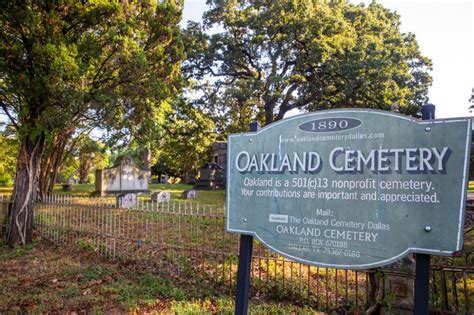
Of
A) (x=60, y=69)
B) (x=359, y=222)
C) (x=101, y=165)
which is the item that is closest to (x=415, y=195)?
(x=359, y=222)

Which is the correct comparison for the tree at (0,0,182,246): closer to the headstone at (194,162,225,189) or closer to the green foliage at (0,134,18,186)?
the green foliage at (0,134,18,186)

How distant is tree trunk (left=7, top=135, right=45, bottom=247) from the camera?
7.46 metres

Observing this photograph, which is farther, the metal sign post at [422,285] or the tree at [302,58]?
the tree at [302,58]

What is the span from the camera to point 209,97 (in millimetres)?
19219

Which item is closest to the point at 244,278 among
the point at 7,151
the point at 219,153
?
the point at 7,151

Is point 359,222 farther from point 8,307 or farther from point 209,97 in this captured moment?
point 209,97

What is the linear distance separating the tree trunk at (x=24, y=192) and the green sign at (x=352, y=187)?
6.22m

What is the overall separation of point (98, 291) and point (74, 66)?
13.3 feet

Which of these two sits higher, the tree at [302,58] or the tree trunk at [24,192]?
the tree at [302,58]

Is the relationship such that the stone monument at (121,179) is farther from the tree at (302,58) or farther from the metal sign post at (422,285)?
the metal sign post at (422,285)

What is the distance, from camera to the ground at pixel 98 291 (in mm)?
4309

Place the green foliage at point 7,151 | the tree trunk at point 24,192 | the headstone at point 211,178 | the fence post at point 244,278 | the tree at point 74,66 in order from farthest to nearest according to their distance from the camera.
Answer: the headstone at point 211,178 → the green foliage at point 7,151 → the tree trunk at point 24,192 → the tree at point 74,66 → the fence post at point 244,278

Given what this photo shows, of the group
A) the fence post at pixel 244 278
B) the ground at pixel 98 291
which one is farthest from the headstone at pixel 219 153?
the fence post at pixel 244 278

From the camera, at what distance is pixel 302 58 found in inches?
670
